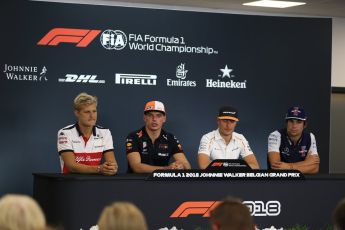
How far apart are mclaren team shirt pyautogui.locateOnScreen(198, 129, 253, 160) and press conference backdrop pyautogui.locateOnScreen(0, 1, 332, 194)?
162 centimetres

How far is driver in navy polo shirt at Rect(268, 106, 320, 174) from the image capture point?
7746 mm

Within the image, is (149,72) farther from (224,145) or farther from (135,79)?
(224,145)

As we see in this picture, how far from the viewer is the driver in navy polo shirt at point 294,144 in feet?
25.4

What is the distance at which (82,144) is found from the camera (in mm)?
7086

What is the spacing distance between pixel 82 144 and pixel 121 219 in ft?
14.5

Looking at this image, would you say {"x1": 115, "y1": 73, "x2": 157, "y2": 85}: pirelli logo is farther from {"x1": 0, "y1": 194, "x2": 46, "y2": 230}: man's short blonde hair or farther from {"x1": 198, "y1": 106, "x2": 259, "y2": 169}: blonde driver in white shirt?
{"x1": 0, "y1": 194, "x2": 46, "y2": 230}: man's short blonde hair

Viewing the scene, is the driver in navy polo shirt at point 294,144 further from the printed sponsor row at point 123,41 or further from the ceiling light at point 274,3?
the ceiling light at point 274,3

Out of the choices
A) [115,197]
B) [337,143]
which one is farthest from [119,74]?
[337,143]

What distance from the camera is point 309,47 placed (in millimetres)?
9992

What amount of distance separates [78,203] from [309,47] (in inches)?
183

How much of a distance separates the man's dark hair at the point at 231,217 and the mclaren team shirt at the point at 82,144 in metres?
4.08

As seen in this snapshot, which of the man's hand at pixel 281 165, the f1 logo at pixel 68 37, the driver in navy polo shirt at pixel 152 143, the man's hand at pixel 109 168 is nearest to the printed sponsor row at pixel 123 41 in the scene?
the f1 logo at pixel 68 37

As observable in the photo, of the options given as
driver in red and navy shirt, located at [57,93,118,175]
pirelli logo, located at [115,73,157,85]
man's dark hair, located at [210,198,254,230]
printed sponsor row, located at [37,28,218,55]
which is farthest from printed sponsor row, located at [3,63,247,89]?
man's dark hair, located at [210,198,254,230]

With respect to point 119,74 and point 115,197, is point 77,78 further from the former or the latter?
point 115,197
